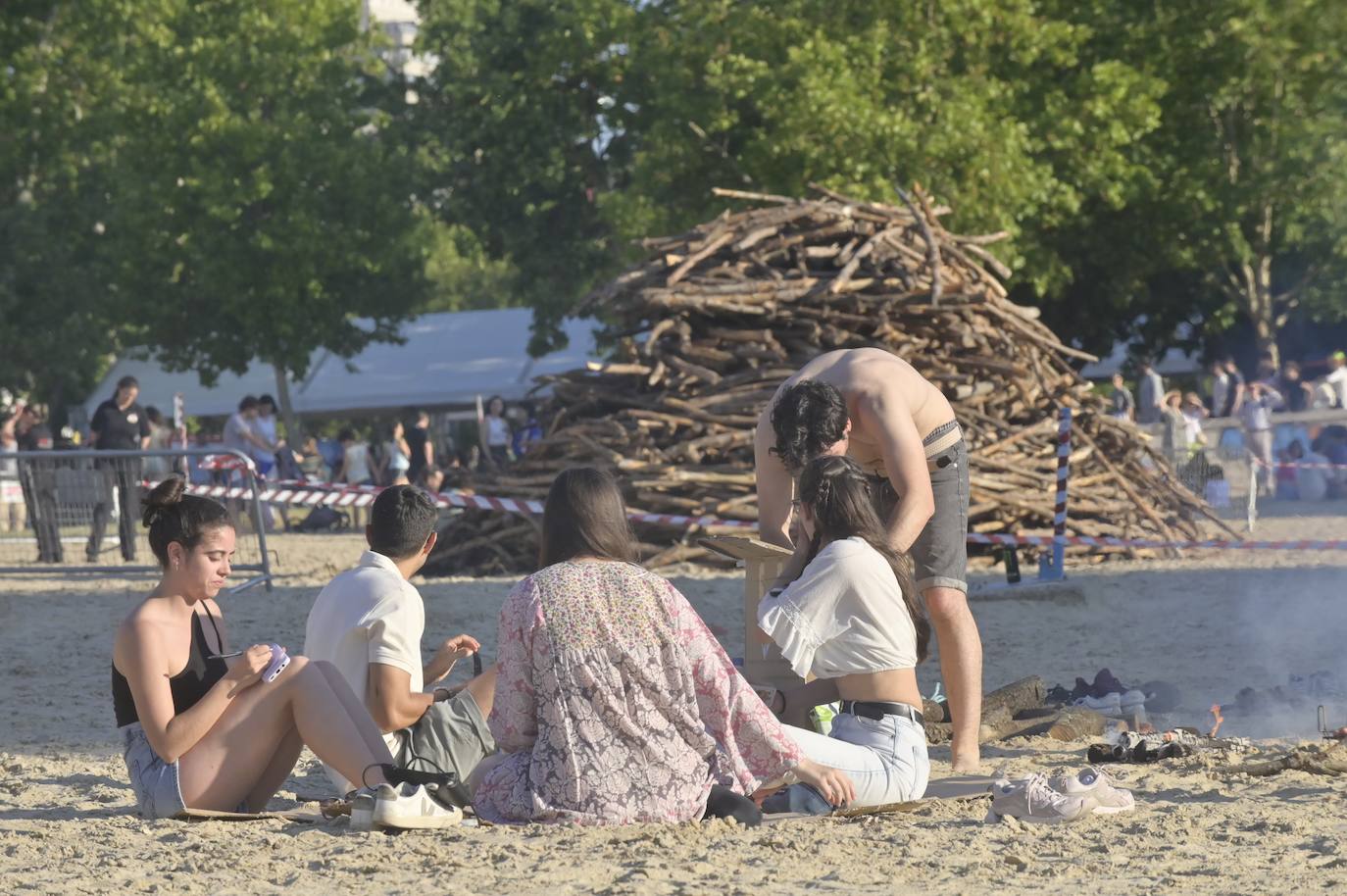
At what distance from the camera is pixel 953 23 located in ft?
87.3

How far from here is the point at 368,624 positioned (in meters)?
5.48

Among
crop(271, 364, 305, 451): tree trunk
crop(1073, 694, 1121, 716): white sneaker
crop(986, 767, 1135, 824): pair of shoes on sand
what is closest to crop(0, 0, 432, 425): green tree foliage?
crop(271, 364, 305, 451): tree trunk

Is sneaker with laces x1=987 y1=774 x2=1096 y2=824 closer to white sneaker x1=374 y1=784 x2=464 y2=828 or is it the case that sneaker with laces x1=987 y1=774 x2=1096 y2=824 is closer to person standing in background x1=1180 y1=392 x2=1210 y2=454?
white sneaker x1=374 y1=784 x2=464 y2=828

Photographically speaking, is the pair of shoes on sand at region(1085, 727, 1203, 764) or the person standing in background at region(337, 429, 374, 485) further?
the person standing in background at region(337, 429, 374, 485)

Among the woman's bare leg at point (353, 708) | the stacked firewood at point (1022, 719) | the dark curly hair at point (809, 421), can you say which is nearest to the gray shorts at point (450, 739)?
the woman's bare leg at point (353, 708)

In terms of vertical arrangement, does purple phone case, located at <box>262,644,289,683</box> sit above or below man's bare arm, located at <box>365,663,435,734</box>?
above

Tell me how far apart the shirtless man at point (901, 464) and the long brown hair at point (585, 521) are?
1.06 m

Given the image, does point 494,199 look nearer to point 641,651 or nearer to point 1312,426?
point 1312,426

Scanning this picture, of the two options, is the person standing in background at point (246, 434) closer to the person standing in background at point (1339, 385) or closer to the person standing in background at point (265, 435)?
the person standing in background at point (265, 435)

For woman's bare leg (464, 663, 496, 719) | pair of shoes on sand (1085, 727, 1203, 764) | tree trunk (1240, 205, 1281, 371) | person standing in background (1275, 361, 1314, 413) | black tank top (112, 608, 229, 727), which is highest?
tree trunk (1240, 205, 1281, 371)

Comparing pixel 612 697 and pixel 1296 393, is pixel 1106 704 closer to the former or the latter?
pixel 612 697

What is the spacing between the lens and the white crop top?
17.4 ft

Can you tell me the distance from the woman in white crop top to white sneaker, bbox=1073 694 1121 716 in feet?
6.16

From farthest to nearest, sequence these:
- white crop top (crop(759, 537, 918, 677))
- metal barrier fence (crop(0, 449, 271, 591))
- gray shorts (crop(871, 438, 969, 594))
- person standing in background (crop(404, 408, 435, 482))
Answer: person standing in background (crop(404, 408, 435, 482)) < metal barrier fence (crop(0, 449, 271, 591)) < gray shorts (crop(871, 438, 969, 594)) < white crop top (crop(759, 537, 918, 677))
